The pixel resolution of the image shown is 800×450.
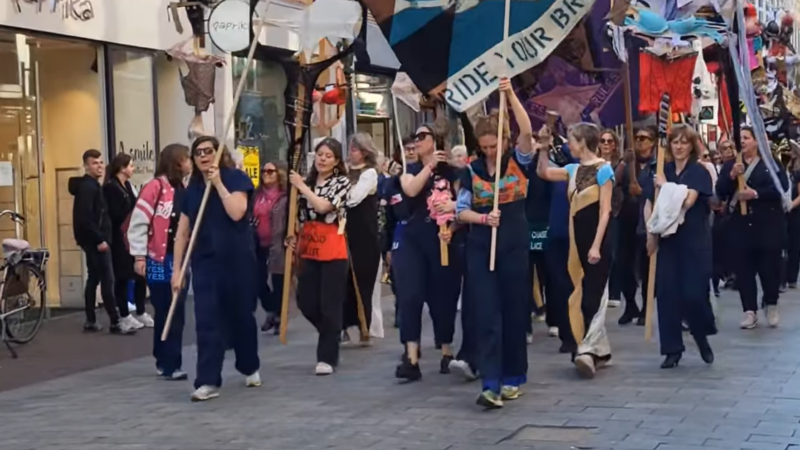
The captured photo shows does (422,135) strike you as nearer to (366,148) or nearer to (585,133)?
(585,133)

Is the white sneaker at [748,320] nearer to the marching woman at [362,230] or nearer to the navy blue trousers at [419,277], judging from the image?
the marching woman at [362,230]

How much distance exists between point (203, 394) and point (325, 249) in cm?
163

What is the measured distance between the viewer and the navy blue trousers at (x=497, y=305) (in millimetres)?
8047

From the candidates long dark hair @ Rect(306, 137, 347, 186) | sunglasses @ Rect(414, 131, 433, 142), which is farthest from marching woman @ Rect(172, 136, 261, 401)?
sunglasses @ Rect(414, 131, 433, 142)

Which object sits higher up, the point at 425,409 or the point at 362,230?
the point at 362,230

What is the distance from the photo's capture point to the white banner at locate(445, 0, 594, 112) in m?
8.79

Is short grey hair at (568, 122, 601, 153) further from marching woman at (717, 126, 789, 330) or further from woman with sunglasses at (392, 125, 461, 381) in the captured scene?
marching woman at (717, 126, 789, 330)

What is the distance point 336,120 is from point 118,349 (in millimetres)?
2957

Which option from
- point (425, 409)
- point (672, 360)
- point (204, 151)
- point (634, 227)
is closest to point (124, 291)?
point (204, 151)

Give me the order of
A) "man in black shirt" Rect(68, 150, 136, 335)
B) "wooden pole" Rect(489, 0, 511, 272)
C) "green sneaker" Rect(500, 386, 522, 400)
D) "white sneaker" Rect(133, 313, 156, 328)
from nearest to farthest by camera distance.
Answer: "wooden pole" Rect(489, 0, 511, 272), "green sneaker" Rect(500, 386, 522, 400), "man in black shirt" Rect(68, 150, 136, 335), "white sneaker" Rect(133, 313, 156, 328)

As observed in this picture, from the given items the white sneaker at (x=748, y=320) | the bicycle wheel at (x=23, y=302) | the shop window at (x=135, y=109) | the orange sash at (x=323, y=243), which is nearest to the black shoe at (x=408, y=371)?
the orange sash at (x=323, y=243)

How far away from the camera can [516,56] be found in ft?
28.9

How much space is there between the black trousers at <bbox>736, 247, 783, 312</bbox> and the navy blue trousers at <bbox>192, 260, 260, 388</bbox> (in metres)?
5.21

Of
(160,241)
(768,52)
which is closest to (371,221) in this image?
(160,241)
